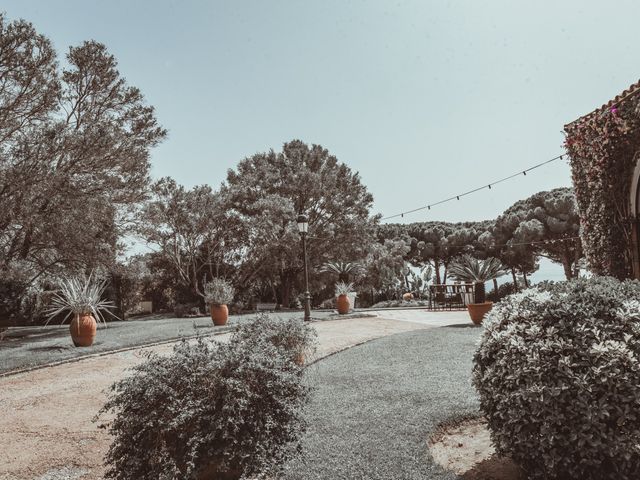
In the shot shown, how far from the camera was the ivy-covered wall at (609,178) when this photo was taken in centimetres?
712

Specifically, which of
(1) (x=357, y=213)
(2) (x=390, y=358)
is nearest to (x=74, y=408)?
(2) (x=390, y=358)

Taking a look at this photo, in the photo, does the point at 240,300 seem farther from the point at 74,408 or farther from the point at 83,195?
the point at 74,408

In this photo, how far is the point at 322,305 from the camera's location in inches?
910

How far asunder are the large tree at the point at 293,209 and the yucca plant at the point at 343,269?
4.81ft

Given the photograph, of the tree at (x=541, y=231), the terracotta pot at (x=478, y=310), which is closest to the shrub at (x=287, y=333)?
the terracotta pot at (x=478, y=310)

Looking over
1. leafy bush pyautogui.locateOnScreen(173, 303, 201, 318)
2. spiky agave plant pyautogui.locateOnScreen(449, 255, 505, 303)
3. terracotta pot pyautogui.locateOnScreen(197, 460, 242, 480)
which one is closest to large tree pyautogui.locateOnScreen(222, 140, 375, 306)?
leafy bush pyautogui.locateOnScreen(173, 303, 201, 318)

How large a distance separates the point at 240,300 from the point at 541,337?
1965 centimetres

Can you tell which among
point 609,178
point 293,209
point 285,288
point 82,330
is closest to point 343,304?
point 293,209

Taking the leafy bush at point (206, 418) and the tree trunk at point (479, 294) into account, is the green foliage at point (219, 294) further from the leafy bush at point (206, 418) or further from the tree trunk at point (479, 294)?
the leafy bush at point (206, 418)

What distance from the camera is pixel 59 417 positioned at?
4.72m

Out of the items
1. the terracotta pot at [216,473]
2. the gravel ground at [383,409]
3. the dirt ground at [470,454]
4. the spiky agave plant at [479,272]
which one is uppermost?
the spiky agave plant at [479,272]

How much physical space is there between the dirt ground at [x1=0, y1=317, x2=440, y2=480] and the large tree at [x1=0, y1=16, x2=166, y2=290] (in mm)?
5237

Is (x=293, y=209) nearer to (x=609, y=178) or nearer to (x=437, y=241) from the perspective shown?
(x=609, y=178)

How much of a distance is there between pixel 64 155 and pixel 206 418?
39.1 ft
